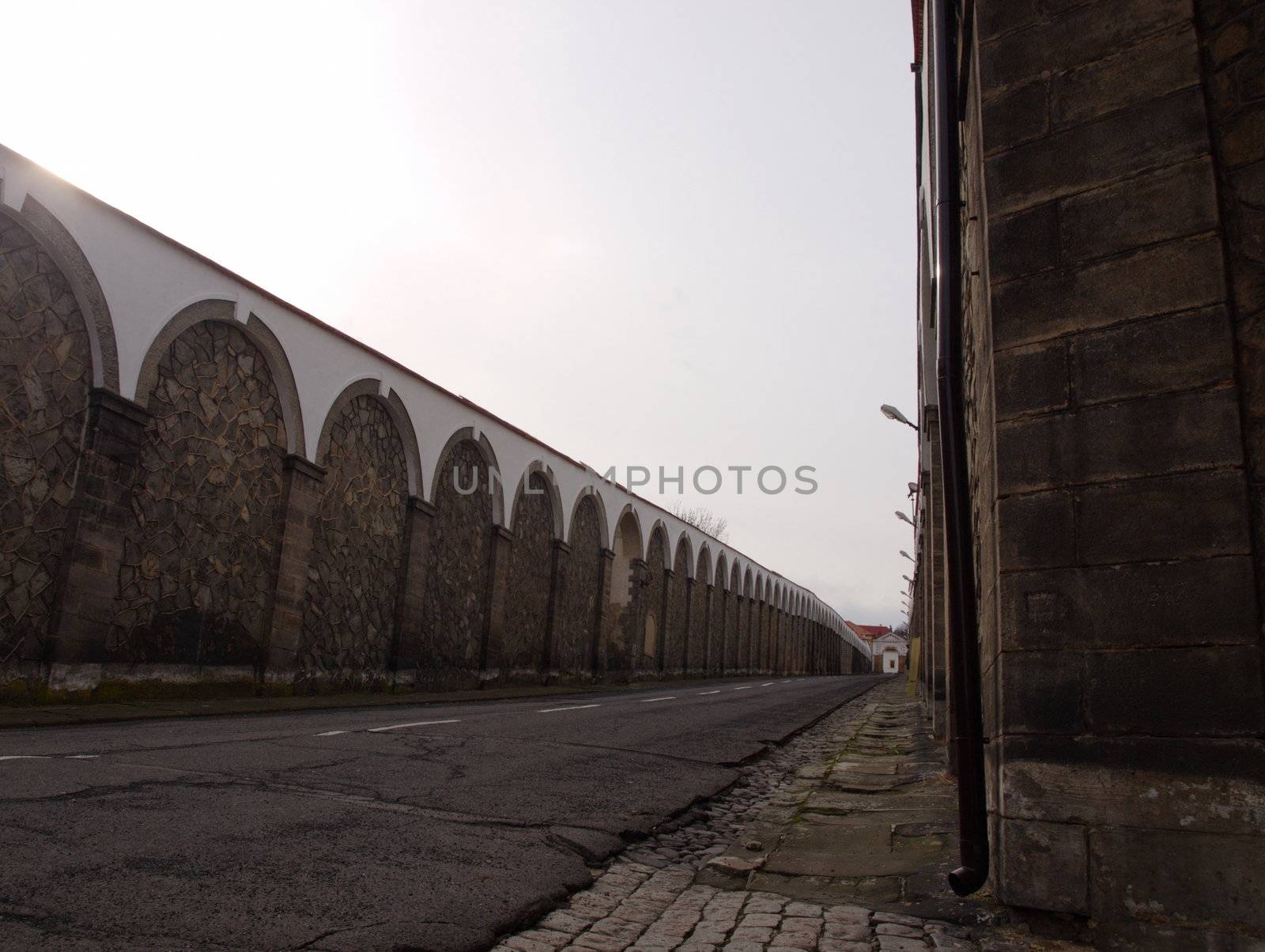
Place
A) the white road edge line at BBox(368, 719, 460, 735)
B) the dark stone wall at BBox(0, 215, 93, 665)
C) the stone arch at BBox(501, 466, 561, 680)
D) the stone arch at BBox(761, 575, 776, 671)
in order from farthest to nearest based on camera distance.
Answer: the stone arch at BBox(761, 575, 776, 671), the stone arch at BBox(501, 466, 561, 680), the dark stone wall at BBox(0, 215, 93, 665), the white road edge line at BBox(368, 719, 460, 735)

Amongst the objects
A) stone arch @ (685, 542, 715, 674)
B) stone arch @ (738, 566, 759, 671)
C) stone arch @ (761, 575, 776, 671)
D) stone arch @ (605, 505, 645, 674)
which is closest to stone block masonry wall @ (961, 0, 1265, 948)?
stone arch @ (605, 505, 645, 674)

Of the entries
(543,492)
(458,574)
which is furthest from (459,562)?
(543,492)

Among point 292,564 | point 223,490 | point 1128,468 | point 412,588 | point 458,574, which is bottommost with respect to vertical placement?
point 1128,468

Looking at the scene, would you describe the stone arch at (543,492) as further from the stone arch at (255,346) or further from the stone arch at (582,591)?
the stone arch at (255,346)

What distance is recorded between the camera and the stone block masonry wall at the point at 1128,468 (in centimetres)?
274

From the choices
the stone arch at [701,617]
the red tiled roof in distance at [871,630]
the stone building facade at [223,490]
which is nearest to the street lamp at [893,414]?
the stone building facade at [223,490]

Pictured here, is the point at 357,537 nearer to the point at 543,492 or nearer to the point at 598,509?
the point at 543,492

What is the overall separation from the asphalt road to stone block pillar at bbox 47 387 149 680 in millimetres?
2895

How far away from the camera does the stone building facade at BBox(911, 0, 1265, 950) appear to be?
273 cm

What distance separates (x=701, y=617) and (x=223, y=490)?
91.0 ft

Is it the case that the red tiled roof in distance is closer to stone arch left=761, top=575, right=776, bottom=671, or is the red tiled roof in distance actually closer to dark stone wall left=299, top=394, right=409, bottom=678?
stone arch left=761, top=575, right=776, bottom=671

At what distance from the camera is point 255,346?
Result: 13.6 m

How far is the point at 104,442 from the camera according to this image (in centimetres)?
1077

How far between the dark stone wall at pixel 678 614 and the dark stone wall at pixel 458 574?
14.3 metres
